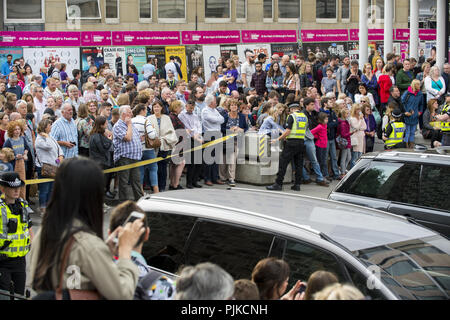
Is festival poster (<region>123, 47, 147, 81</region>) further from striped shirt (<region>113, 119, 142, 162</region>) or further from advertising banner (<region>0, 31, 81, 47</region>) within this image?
striped shirt (<region>113, 119, 142, 162</region>)

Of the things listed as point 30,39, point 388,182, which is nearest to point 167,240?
point 388,182

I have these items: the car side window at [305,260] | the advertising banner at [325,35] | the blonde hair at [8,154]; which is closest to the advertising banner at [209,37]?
the advertising banner at [325,35]

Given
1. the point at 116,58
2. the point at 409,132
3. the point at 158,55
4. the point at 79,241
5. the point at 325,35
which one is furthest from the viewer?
the point at 325,35

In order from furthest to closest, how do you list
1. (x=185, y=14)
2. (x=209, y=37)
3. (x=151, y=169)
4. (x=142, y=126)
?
(x=185, y=14), (x=209, y=37), (x=151, y=169), (x=142, y=126)

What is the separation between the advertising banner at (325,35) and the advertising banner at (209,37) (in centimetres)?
308

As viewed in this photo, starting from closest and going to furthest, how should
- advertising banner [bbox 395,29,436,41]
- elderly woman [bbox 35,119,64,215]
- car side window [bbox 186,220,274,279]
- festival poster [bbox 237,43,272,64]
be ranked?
car side window [bbox 186,220,274,279]
elderly woman [bbox 35,119,64,215]
festival poster [bbox 237,43,272,64]
advertising banner [bbox 395,29,436,41]

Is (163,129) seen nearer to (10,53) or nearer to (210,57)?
(10,53)

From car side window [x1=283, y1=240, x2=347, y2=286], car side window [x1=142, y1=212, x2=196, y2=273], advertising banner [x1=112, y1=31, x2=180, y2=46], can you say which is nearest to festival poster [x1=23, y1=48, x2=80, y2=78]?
advertising banner [x1=112, y1=31, x2=180, y2=46]

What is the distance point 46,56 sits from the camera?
21438 millimetres

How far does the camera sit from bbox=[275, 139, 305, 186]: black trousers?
14250 mm

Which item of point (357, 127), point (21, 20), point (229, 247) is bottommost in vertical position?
point (229, 247)

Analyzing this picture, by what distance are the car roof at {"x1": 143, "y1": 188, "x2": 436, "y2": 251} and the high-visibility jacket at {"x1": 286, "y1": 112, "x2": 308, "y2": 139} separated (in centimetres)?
762

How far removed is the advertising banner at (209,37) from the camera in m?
23.9

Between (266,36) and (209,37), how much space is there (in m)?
2.29
